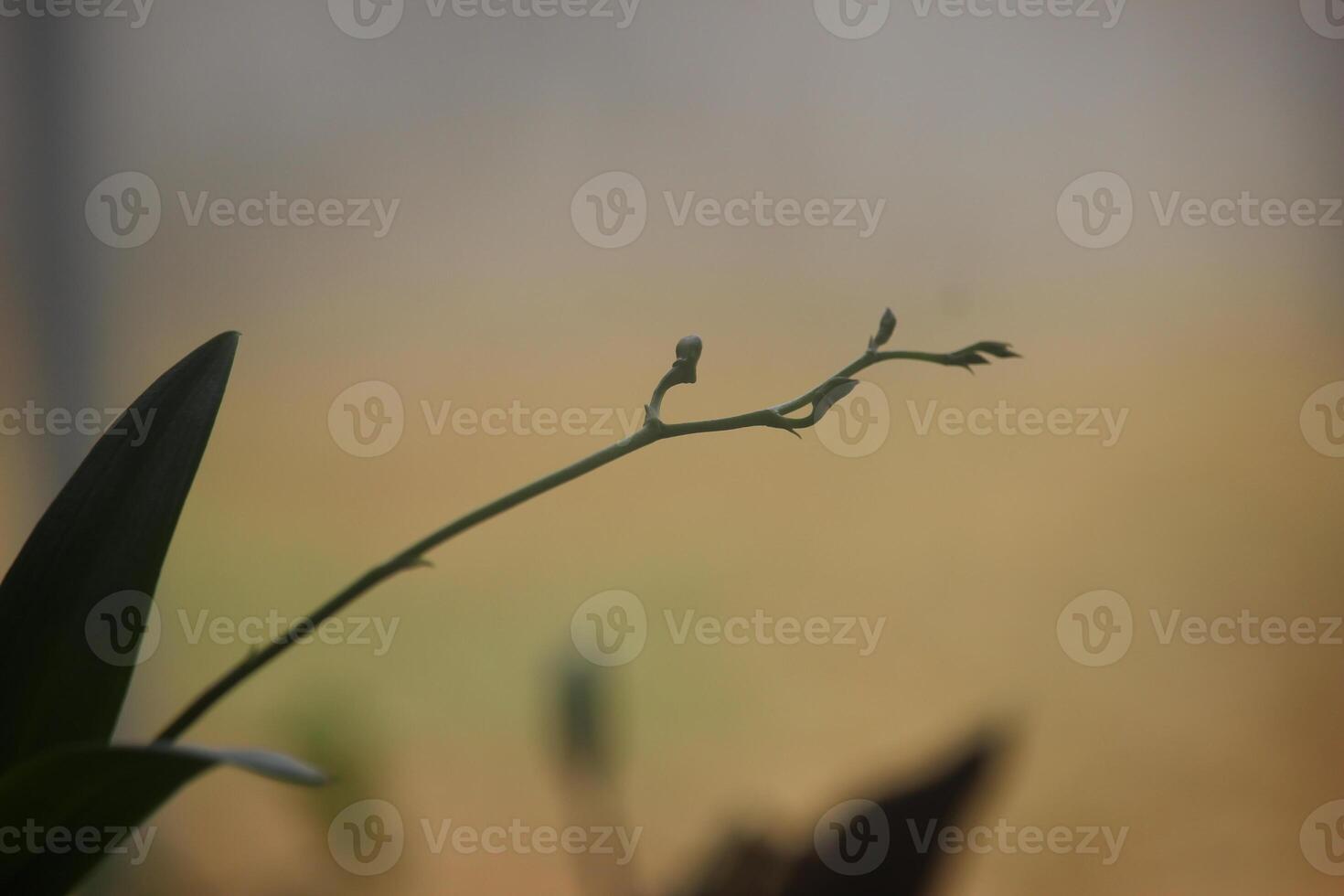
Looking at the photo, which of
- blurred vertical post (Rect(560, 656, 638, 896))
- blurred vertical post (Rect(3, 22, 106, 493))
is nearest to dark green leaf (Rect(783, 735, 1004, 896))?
blurred vertical post (Rect(560, 656, 638, 896))

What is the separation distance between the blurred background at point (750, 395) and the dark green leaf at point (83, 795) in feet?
2.30

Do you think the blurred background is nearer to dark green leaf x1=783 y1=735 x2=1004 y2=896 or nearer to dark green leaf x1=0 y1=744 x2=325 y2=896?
dark green leaf x1=783 y1=735 x2=1004 y2=896

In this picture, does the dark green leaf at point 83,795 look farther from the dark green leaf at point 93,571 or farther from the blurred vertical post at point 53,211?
the blurred vertical post at point 53,211

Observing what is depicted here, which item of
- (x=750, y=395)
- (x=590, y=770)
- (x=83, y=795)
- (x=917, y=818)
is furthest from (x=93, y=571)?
(x=750, y=395)

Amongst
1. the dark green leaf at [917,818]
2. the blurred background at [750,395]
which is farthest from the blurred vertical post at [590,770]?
the dark green leaf at [917,818]

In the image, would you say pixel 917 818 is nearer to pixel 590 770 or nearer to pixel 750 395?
pixel 590 770

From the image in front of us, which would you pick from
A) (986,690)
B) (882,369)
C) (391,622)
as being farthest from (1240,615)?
(391,622)

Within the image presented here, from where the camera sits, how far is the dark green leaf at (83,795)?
27 centimetres

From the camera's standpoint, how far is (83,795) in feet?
0.98

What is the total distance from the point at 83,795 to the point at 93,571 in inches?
4.5

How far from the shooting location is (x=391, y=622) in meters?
1.04

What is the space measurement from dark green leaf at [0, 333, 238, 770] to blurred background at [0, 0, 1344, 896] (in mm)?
648

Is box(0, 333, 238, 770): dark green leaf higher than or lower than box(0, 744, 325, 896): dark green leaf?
higher

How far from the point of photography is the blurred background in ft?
3.36
